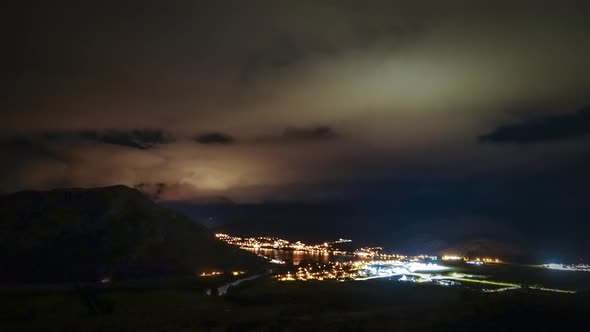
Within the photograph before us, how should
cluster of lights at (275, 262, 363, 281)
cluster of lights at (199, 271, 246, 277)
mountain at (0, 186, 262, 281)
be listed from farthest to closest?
cluster of lights at (199, 271, 246, 277), cluster of lights at (275, 262, 363, 281), mountain at (0, 186, 262, 281)

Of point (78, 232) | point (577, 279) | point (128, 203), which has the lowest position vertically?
point (577, 279)

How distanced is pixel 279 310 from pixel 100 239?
7520cm

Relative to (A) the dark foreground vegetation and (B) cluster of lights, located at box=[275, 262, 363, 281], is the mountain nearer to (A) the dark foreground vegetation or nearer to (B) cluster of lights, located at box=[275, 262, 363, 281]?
(B) cluster of lights, located at box=[275, 262, 363, 281]

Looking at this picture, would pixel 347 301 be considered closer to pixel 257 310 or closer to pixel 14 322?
pixel 257 310

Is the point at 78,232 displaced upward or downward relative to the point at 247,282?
upward

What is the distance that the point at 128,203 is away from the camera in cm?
13600

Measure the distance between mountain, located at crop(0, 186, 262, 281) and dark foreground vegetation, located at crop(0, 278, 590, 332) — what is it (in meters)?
21.2

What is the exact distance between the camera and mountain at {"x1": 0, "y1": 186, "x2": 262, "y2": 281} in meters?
95.0

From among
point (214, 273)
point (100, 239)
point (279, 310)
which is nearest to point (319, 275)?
point (214, 273)

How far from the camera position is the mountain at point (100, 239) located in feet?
312

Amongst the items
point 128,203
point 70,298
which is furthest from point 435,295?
point 128,203

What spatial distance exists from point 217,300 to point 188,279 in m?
28.4

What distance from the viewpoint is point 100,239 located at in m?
114

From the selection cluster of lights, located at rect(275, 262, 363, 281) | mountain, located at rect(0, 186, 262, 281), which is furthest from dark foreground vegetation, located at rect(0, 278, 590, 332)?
cluster of lights, located at rect(275, 262, 363, 281)
